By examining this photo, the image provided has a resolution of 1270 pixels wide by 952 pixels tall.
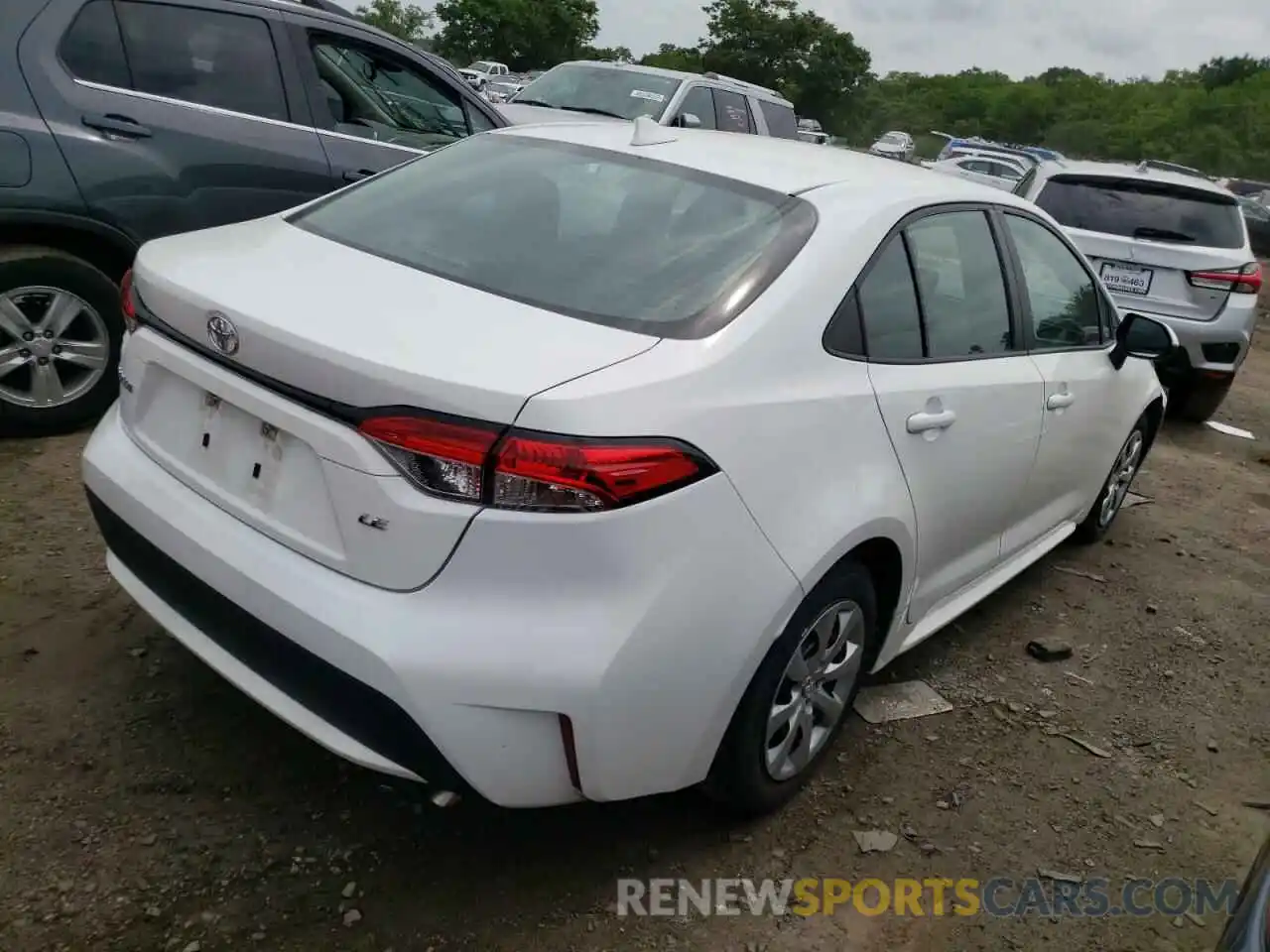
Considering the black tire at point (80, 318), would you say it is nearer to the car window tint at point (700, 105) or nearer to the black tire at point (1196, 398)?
the car window tint at point (700, 105)

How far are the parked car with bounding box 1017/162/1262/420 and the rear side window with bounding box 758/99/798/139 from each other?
3.81 metres

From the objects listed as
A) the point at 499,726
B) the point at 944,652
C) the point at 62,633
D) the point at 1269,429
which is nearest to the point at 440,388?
the point at 499,726

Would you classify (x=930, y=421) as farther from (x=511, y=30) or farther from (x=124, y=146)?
(x=511, y=30)

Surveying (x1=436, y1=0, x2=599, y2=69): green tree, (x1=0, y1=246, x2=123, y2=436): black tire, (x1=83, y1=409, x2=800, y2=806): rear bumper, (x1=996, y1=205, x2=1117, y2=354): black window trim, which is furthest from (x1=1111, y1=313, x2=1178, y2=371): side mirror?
(x1=436, y1=0, x2=599, y2=69): green tree

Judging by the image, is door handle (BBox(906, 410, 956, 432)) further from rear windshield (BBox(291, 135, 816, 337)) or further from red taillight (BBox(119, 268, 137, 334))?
red taillight (BBox(119, 268, 137, 334))

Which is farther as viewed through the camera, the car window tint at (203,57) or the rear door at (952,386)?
the car window tint at (203,57)

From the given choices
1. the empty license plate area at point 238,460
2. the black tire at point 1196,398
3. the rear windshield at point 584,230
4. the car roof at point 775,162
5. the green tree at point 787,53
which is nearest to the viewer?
the empty license plate area at point 238,460

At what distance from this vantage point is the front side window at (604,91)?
9.02 m

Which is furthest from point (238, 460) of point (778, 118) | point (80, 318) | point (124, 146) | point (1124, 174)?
point (778, 118)

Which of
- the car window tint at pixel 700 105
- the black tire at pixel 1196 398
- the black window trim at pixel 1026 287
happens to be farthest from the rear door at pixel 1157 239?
the car window tint at pixel 700 105

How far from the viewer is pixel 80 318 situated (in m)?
4.13

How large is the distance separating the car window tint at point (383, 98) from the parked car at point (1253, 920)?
178 inches

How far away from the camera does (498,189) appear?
2881mm

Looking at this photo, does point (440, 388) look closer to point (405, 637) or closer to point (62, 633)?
point (405, 637)
